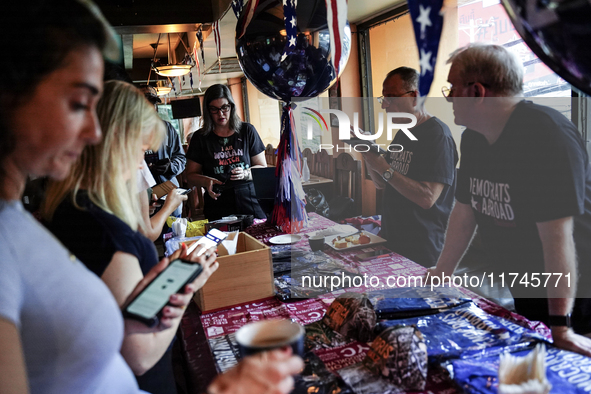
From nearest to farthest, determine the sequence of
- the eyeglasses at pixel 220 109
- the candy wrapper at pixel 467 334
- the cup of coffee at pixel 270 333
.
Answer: the cup of coffee at pixel 270 333
the candy wrapper at pixel 467 334
the eyeglasses at pixel 220 109

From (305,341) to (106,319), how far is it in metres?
0.58

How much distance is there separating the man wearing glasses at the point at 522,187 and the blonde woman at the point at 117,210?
977 millimetres

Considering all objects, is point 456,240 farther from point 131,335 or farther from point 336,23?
point 131,335

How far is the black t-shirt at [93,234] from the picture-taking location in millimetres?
828

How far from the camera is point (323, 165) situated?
5.97 ft

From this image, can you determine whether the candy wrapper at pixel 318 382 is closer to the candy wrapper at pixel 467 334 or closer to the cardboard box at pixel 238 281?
the candy wrapper at pixel 467 334

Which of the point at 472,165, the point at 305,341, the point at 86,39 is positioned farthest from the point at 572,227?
the point at 86,39

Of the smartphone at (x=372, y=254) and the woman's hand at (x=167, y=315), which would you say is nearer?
the woman's hand at (x=167, y=315)

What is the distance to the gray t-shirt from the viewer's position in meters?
0.57

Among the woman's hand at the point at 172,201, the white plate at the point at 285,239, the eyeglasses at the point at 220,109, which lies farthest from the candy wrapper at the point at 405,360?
the eyeglasses at the point at 220,109

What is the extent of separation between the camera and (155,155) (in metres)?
3.89

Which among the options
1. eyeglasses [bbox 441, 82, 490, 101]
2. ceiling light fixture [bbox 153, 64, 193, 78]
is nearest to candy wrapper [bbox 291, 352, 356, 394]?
eyeglasses [bbox 441, 82, 490, 101]

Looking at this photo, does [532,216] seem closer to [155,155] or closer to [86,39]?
[86,39]

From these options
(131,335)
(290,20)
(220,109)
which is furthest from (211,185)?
(131,335)
